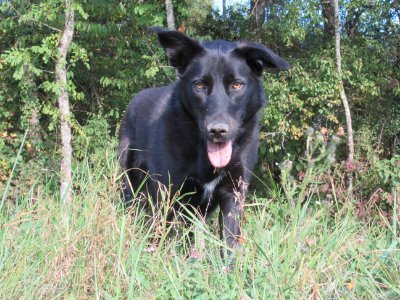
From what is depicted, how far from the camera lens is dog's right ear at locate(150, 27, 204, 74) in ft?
12.6

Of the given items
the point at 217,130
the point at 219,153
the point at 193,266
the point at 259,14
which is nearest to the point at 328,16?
the point at 259,14

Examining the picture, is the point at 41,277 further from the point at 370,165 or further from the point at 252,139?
the point at 370,165

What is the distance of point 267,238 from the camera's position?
8.29ft

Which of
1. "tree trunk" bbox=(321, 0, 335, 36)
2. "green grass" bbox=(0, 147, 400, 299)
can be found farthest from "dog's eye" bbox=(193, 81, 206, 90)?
"tree trunk" bbox=(321, 0, 335, 36)

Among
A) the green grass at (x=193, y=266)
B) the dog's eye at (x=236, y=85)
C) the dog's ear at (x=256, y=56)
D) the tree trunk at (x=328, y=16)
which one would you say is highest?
the tree trunk at (x=328, y=16)

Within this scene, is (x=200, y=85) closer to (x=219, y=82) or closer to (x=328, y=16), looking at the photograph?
(x=219, y=82)

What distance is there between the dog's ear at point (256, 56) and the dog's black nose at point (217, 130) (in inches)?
23.7

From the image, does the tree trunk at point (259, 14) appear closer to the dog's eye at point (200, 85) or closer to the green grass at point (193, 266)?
the dog's eye at point (200, 85)

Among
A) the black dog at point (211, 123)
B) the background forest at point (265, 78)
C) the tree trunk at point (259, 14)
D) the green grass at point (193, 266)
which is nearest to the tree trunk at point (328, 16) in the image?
the background forest at point (265, 78)

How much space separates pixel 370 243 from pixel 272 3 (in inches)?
275

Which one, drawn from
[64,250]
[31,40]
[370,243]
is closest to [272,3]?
[31,40]

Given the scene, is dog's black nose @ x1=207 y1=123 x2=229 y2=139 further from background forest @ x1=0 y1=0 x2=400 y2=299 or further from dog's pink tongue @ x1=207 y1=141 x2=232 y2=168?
background forest @ x1=0 y1=0 x2=400 y2=299

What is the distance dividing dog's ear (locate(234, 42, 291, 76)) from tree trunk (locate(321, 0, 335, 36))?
521cm

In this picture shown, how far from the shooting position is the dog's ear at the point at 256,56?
12.1 ft
